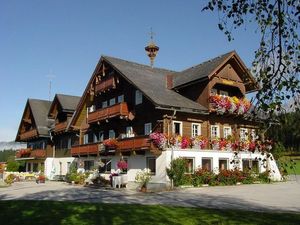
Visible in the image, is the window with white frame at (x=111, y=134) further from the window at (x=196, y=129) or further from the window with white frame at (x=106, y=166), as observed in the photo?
the window at (x=196, y=129)

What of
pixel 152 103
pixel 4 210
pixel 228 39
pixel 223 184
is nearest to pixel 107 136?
pixel 152 103

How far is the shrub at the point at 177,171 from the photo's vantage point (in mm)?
28203

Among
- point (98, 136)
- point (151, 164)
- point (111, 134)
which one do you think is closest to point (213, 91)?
point (151, 164)

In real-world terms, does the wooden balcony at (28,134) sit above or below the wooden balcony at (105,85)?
below

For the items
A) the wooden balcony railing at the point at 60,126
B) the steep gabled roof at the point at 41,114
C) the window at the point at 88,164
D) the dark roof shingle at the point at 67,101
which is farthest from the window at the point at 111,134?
the steep gabled roof at the point at 41,114

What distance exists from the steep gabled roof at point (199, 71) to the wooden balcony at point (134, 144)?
703cm

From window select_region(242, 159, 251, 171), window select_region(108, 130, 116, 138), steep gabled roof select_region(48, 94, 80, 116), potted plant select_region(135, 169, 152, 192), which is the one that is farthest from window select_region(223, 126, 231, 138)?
steep gabled roof select_region(48, 94, 80, 116)

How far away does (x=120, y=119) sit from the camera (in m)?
35.9

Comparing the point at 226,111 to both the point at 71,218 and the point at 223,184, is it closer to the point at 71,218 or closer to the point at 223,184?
the point at 223,184

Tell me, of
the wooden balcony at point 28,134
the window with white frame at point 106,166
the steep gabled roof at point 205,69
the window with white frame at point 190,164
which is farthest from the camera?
the wooden balcony at point 28,134

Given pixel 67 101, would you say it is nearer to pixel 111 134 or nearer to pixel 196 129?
pixel 111 134

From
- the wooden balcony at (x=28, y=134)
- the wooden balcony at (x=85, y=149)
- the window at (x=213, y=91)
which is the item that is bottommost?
the wooden balcony at (x=85, y=149)

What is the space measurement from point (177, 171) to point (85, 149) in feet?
47.3

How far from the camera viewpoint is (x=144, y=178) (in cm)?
2811
